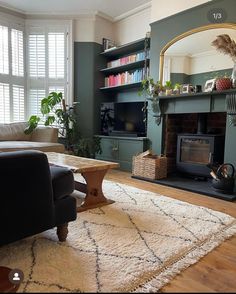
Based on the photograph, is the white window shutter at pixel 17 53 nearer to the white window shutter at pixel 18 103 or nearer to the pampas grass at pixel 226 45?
the white window shutter at pixel 18 103

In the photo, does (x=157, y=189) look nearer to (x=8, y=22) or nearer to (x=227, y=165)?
(x=227, y=165)

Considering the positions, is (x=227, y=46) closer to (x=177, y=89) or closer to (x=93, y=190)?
(x=177, y=89)

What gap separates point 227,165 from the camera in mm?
3006

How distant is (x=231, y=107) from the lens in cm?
297

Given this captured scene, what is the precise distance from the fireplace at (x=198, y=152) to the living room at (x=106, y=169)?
238 millimetres

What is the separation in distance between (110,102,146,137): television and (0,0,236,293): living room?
0.08 meters

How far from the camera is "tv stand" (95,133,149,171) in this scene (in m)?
4.12

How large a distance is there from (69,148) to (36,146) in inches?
36.6

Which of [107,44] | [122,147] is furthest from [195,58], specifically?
[107,44]

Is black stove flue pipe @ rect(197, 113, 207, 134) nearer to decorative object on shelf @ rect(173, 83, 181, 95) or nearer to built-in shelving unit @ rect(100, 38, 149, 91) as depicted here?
decorative object on shelf @ rect(173, 83, 181, 95)

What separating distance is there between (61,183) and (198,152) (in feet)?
8.16

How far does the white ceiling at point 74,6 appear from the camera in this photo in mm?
4406

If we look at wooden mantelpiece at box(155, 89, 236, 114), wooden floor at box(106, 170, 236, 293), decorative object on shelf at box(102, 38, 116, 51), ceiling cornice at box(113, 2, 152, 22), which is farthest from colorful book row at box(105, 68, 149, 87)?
wooden floor at box(106, 170, 236, 293)

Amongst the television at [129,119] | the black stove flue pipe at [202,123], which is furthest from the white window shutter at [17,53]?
the black stove flue pipe at [202,123]
